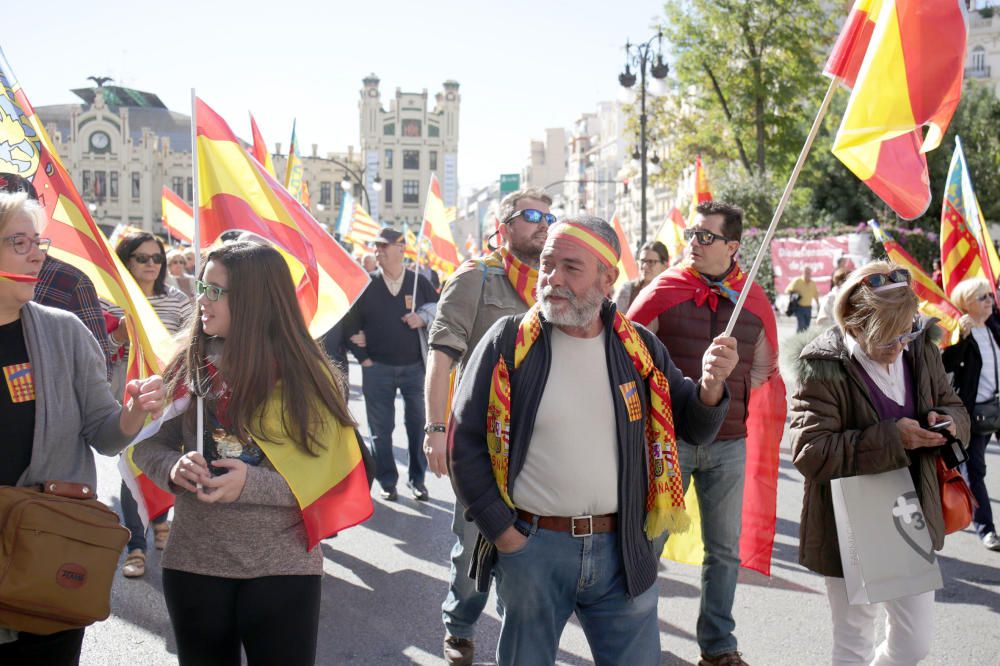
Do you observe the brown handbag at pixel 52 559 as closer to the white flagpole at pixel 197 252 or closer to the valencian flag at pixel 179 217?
the white flagpole at pixel 197 252

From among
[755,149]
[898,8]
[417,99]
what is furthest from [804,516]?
[417,99]

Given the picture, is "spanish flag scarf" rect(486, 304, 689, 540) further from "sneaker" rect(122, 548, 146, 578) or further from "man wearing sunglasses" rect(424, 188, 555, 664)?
"sneaker" rect(122, 548, 146, 578)

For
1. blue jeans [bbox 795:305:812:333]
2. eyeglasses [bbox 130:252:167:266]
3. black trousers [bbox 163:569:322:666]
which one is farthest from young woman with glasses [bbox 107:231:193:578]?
blue jeans [bbox 795:305:812:333]

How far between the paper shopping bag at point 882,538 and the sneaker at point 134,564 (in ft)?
12.9

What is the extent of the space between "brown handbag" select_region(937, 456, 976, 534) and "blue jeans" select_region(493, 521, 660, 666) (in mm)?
1476

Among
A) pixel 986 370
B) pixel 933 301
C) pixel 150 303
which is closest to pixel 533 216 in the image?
pixel 150 303

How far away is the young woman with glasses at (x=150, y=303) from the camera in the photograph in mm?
5676

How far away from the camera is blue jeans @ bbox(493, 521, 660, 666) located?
9.58 feet

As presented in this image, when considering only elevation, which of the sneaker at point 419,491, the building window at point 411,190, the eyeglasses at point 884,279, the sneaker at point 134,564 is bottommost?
the sneaker at point 419,491

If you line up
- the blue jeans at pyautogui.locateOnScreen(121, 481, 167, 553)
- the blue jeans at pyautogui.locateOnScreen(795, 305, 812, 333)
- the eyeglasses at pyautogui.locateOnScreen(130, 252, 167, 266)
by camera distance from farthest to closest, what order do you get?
the blue jeans at pyautogui.locateOnScreen(795, 305, 812, 333) < the eyeglasses at pyautogui.locateOnScreen(130, 252, 167, 266) < the blue jeans at pyautogui.locateOnScreen(121, 481, 167, 553)

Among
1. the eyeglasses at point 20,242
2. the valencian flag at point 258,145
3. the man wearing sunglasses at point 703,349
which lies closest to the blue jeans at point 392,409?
the valencian flag at point 258,145

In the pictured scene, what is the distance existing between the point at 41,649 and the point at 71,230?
4.96ft

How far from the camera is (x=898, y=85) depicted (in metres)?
3.25

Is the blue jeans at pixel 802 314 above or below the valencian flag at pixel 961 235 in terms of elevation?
below
